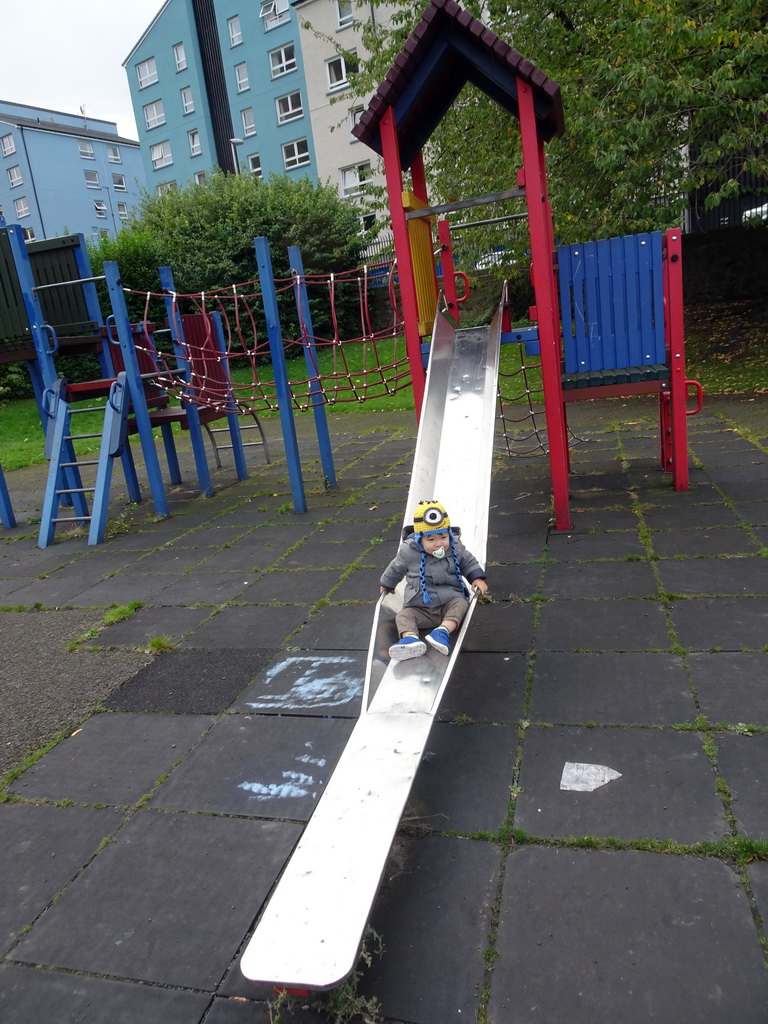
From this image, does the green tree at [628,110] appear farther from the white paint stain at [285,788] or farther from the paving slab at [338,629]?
the white paint stain at [285,788]

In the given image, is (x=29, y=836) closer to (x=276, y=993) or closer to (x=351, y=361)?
(x=276, y=993)

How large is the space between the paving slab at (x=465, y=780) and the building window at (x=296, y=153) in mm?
32800

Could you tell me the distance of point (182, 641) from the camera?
4.45 metres

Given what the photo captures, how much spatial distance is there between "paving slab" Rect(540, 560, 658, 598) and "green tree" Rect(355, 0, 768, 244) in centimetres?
656

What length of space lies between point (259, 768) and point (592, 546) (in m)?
2.95

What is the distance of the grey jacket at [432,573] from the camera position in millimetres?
3607

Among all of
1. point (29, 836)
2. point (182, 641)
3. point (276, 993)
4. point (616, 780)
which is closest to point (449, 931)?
point (276, 993)

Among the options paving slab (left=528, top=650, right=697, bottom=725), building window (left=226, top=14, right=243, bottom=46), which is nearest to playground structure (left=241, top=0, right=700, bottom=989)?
paving slab (left=528, top=650, right=697, bottom=725)

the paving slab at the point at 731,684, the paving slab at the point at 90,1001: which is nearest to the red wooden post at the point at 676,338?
the paving slab at the point at 731,684

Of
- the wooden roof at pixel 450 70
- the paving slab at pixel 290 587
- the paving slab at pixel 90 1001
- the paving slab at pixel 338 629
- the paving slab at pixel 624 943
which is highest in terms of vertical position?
the wooden roof at pixel 450 70

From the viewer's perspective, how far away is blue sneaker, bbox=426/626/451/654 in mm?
3244

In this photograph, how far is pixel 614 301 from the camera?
588cm

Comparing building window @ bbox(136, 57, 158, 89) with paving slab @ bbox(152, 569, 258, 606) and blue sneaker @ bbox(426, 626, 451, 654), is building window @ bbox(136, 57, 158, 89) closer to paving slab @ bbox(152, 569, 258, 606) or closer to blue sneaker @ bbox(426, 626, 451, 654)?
paving slab @ bbox(152, 569, 258, 606)

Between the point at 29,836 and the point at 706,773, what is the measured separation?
2.49 m
